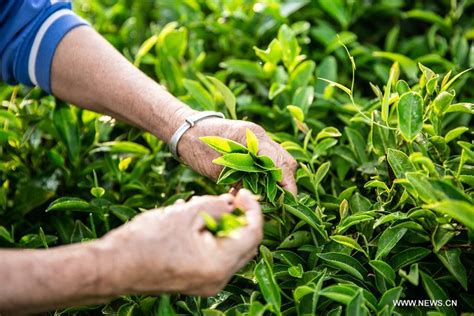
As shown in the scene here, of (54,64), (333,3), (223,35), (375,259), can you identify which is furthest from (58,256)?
(333,3)

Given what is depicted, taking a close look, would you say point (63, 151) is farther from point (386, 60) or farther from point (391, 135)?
point (386, 60)

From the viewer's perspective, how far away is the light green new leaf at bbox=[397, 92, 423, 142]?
1.09 meters

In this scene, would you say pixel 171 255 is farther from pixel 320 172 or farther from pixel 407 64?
pixel 407 64

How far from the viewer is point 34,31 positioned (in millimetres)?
1439

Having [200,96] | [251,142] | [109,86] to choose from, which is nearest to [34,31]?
[109,86]

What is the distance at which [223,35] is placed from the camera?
1806 mm

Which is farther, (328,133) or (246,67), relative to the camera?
(246,67)

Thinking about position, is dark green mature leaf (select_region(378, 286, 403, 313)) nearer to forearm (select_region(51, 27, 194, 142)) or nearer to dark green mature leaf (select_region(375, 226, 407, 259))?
dark green mature leaf (select_region(375, 226, 407, 259))

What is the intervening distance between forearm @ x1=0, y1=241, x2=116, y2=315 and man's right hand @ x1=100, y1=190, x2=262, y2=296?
0.5 inches

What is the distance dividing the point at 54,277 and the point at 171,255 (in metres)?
0.17

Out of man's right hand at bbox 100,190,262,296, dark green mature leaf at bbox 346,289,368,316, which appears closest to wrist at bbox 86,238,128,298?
man's right hand at bbox 100,190,262,296

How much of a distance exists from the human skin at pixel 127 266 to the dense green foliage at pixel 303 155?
161 mm

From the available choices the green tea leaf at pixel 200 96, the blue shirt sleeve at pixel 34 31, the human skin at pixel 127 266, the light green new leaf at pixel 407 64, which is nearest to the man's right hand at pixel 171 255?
the human skin at pixel 127 266

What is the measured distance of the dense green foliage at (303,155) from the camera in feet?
3.51
